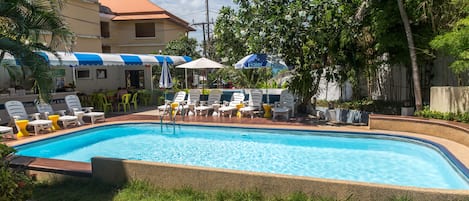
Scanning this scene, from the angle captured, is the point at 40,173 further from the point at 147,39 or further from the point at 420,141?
the point at 147,39

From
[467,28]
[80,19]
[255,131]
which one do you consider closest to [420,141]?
[467,28]

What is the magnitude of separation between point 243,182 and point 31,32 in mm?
5985

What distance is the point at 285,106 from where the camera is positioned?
16.0m

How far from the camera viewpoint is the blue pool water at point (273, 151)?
9.01 m

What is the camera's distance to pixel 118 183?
682cm

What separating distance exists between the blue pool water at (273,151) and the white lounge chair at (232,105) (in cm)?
210

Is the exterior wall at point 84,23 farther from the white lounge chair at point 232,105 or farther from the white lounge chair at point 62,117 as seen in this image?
the white lounge chair at point 232,105

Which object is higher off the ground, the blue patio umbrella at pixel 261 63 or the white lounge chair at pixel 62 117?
the blue patio umbrella at pixel 261 63

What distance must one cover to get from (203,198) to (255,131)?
7660 millimetres

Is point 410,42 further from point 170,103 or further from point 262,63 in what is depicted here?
point 170,103

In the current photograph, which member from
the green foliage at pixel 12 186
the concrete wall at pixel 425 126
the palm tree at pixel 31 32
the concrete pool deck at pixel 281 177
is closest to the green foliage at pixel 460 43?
the concrete wall at pixel 425 126

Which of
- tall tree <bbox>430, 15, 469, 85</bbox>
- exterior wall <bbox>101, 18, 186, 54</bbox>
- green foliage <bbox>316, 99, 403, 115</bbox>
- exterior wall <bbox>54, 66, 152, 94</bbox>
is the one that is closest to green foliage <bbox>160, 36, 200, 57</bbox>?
exterior wall <bbox>101, 18, 186, 54</bbox>

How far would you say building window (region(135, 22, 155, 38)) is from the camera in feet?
130

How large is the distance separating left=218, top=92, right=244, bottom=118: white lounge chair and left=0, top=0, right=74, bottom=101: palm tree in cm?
820
